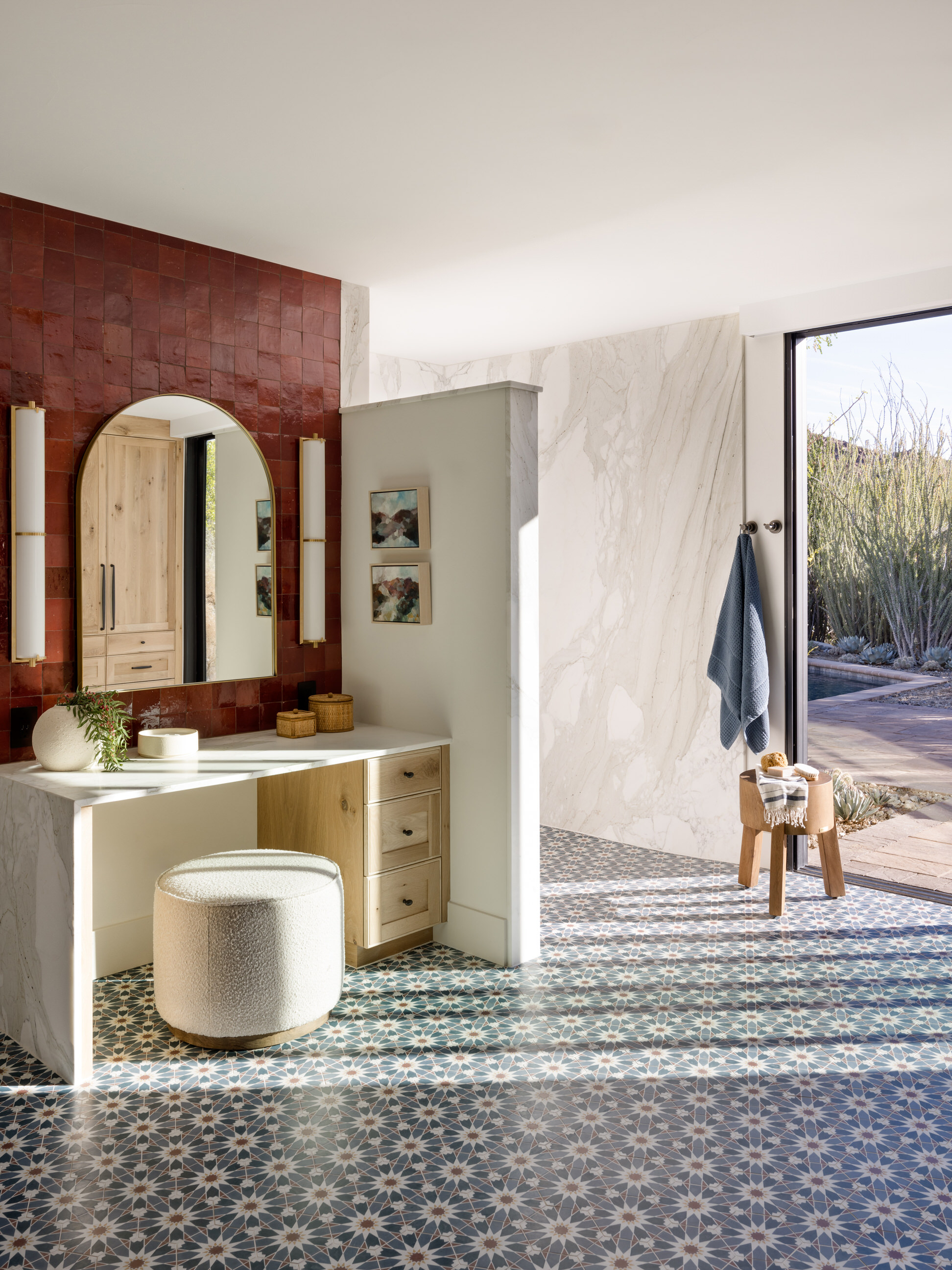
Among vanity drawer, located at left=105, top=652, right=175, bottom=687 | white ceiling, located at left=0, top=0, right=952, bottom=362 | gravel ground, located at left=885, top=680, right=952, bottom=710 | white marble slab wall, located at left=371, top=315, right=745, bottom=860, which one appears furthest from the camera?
white marble slab wall, located at left=371, top=315, right=745, bottom=860

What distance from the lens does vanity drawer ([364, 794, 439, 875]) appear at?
3.35 metres

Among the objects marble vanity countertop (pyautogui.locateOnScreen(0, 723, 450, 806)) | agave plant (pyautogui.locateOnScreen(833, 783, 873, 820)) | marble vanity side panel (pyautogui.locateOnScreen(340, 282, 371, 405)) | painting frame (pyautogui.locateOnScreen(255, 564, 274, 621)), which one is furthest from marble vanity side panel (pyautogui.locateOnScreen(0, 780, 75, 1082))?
agave plant (pyautogui.locateOnScreen(833, 783, 873, 820))

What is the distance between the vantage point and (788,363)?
4.38 m

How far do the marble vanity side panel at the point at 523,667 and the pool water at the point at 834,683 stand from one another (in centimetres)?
159

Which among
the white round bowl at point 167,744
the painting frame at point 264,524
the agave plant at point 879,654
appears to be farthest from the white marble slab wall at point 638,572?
the white round bowl at point 167,744

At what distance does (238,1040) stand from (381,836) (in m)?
0.80

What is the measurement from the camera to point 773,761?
409 cm

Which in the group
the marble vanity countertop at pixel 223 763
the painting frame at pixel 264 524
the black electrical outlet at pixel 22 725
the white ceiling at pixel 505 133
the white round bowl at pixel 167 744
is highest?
the white ceiling at pixel 505 133

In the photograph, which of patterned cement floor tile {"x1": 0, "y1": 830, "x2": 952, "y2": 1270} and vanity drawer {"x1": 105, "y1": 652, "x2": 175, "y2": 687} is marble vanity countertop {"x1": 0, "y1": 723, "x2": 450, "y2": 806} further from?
patterned cement floor tile {"x1": 0, "y1": 830, "x2": 952, "y2": 1270}

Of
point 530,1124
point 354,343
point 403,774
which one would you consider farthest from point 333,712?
point 530,1124

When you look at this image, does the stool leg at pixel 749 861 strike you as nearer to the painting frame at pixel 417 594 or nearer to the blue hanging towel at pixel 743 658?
the blue hanging towel at pixel 743 658

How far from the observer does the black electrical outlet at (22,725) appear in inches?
123

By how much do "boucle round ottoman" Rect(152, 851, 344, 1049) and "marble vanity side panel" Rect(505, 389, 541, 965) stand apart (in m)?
0.73

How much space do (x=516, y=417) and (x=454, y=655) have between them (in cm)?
86
